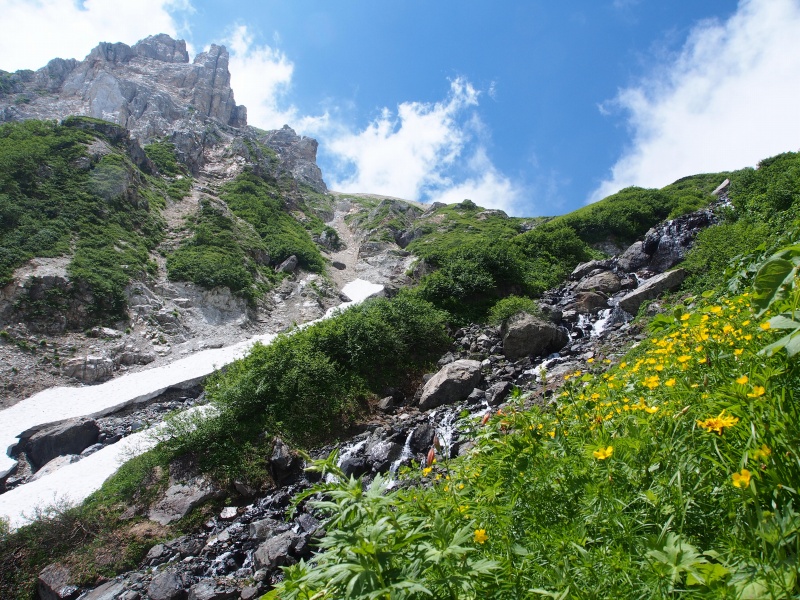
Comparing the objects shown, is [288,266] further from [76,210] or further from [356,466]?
[356,466]

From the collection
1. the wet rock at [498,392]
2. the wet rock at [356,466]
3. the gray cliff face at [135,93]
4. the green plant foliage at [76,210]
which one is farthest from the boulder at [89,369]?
the gray cliff face at [135,93]

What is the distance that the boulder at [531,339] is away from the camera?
55.9 feet

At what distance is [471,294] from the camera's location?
24.4 metres

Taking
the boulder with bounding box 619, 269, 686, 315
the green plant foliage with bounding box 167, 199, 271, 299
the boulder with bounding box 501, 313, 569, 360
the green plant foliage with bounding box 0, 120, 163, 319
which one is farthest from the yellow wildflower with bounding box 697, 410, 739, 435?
the green plant foliage with bounding box 167, 199, 271, 299

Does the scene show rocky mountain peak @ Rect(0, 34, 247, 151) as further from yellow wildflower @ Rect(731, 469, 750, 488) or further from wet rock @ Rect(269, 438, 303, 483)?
yellow wildflower @ Rect(731, 469, 750, 488)

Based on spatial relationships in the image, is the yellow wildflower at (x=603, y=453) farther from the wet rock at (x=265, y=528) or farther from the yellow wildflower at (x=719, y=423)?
the wet rock at (x=265, y=528)

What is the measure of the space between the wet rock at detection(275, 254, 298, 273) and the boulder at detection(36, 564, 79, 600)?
3458 centimetres

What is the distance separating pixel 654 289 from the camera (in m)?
17.5

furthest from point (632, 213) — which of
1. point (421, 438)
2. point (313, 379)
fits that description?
point (421, 438)

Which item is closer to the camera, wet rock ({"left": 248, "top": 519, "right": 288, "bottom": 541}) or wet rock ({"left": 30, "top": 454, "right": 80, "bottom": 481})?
wet rock ({"left": 248, "top": 519, "right": 288, "bottom": 541})

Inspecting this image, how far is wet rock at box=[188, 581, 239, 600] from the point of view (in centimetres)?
873

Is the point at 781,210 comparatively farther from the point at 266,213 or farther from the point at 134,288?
the point at 266,213

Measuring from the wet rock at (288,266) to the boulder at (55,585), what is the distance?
34584mm

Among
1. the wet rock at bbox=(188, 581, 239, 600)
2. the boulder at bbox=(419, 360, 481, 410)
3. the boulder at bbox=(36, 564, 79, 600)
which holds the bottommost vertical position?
the wet rock at bbox=(188, 581, 239, 600)
